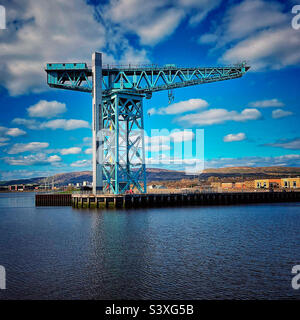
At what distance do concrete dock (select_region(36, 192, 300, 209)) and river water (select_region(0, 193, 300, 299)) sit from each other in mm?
19225

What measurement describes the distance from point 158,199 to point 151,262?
37.7m

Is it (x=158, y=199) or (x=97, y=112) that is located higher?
(x=97, y=112)

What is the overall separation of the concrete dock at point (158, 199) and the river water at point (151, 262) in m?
19.2

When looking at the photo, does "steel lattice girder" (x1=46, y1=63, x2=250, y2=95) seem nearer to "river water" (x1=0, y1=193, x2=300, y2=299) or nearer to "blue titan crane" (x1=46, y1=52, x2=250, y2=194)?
"blue titan crane" (x1=46, y1=52, x2=250, y2=194)

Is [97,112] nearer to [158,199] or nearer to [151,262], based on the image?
[158,199]

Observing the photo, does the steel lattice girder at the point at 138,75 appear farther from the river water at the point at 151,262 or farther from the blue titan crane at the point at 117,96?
the river water at the point at 151,262

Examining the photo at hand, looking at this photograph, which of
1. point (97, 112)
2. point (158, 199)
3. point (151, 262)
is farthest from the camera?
point (158, 199)

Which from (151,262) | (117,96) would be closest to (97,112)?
(117,96)

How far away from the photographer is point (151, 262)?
63.7 ft

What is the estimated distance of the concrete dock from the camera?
51.9 m

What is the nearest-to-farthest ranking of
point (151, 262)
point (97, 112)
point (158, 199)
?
1. point (151, 262)
2. point (97, 112)
3. point (158, 199)

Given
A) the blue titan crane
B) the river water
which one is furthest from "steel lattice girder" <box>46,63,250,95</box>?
the river water
